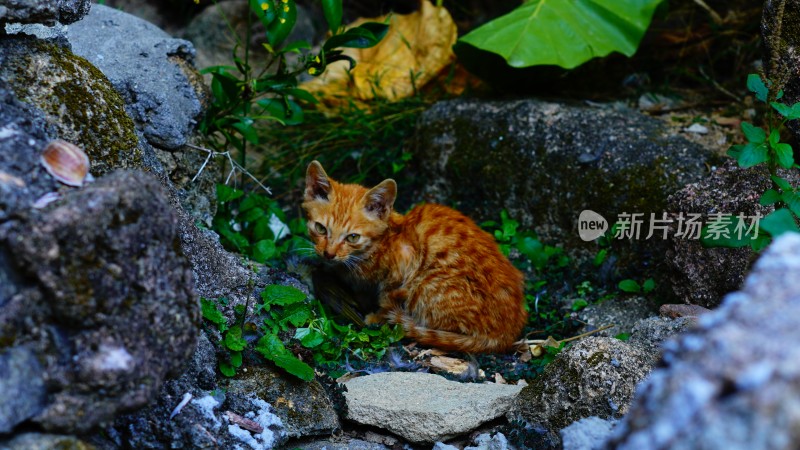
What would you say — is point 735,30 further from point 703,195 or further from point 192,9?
point 192,9

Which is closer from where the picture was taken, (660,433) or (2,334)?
(660,433)

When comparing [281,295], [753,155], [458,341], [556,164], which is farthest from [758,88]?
[281,295]

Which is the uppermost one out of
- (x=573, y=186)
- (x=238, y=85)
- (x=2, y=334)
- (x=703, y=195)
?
(x=2, y=334)

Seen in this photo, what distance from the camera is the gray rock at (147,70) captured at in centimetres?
369

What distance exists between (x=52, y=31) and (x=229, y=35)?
12.8 ft

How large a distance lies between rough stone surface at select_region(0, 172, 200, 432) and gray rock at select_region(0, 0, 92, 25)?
75cm

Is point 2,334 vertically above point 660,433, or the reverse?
point 660,433

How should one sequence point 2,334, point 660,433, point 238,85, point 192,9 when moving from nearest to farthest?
point 660,433, point 2,334, point 238,85, point 192,9

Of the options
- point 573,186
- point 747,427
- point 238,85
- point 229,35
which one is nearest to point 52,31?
point 238,85

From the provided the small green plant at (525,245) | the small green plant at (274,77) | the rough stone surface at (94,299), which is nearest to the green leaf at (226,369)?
the rough stone surface at (94,299)

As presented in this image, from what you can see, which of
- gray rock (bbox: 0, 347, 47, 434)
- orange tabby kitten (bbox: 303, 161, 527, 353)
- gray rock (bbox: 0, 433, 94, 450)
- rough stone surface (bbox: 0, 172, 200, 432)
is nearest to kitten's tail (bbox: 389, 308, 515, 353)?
orange tabby kitten (bbox: 303, 161, 527, 353)

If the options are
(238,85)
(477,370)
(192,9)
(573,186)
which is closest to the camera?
(477,370)

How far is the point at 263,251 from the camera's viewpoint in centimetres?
410

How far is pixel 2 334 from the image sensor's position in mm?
1919
